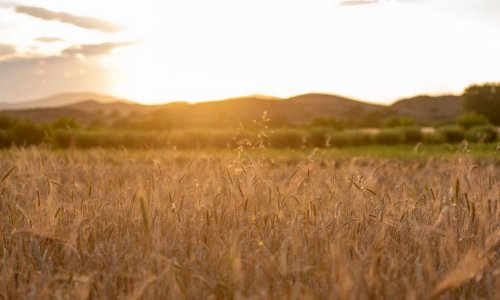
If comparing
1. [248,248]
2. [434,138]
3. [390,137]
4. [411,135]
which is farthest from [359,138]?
[248,248]

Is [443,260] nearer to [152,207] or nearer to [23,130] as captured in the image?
[152,207]

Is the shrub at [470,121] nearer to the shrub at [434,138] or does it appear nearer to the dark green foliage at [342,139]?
the shrub at [434,138]

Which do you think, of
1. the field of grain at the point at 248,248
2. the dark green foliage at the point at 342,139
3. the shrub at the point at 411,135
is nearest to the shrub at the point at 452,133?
the shrub at the point at 411,135

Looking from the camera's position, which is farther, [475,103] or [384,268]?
[475,103]

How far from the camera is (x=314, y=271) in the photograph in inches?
102

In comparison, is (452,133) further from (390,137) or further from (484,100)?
(484,100)

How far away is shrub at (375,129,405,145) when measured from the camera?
22531mm

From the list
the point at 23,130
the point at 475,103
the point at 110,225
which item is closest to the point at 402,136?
the point at 23,130

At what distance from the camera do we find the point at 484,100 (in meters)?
42.7

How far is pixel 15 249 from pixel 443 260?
2.14m

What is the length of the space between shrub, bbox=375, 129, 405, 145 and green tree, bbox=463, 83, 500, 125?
74.0 ft

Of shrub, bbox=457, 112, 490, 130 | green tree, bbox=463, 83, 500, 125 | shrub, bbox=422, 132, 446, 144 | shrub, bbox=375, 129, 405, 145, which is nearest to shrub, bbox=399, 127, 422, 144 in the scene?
shrub, bbox=422, 132, 446, 144

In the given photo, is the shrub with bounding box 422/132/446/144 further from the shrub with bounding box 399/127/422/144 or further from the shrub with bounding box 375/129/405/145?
the shrub with bounding box 375/129/405/145

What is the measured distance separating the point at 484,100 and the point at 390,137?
2351cm
